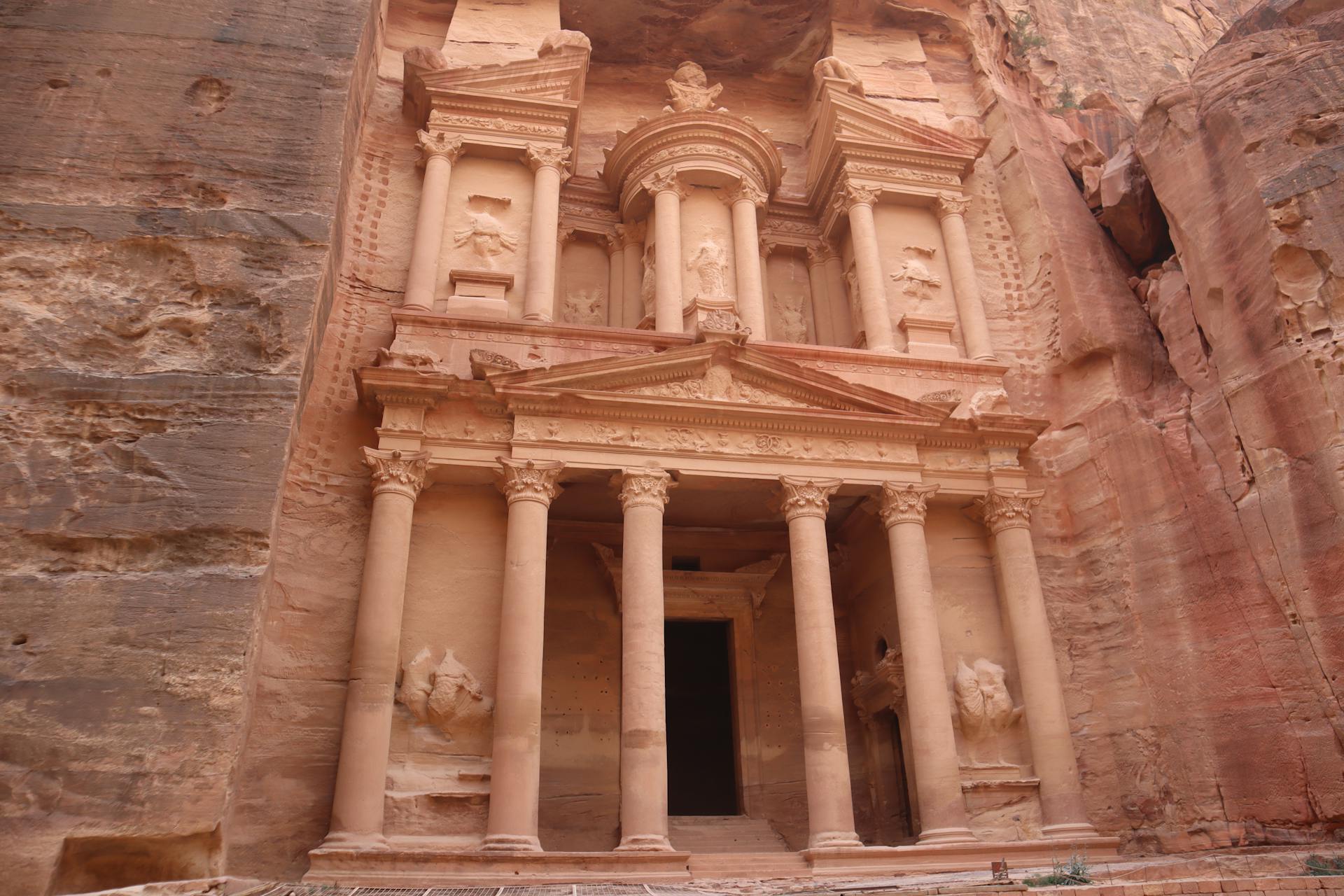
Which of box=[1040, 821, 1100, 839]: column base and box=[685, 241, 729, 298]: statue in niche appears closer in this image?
box=[1040, 821, 1100, 839]: column base

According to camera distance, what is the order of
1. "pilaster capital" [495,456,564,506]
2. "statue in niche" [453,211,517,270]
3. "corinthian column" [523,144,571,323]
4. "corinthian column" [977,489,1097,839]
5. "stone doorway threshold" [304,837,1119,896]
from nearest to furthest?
1. "stone doorway threshold" [304,837,1119,896]
2. "corinthian column" [977,489,1097,839]
3. "pilaster capital" [495,456,564,506]
4. "corinthian column" [523,144,571,323]
5. "statue in niche" [453,211,517,270]

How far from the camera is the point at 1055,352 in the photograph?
14.8 metres

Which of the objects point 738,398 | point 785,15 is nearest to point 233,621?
point 738,398

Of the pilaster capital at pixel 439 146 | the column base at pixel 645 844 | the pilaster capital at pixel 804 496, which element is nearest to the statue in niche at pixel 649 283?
the pilaster capital at pixel 439 146

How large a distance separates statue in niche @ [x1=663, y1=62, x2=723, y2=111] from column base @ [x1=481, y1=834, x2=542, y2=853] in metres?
11.5

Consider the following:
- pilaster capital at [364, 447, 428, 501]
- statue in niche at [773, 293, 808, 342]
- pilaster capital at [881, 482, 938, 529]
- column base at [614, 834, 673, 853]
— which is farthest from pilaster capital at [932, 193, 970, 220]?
column base at [614, 834, 673, 853]

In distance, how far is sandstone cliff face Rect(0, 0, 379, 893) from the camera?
677 centimetres

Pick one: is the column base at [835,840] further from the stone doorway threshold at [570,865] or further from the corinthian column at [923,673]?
the corinthian column at [923,673]

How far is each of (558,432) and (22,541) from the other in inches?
236

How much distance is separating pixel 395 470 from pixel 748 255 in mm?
6737

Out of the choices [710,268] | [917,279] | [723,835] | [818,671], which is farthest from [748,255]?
[723,835]

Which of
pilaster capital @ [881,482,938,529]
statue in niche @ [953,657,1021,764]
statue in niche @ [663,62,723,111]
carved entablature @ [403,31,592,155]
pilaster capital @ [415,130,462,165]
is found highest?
statue in niche @ [663,62,723,111]

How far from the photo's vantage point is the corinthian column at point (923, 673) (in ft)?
36.3

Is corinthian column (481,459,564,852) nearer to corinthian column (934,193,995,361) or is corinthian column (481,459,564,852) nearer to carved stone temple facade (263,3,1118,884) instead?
carved stone temple facade (263,3,1118,884)
